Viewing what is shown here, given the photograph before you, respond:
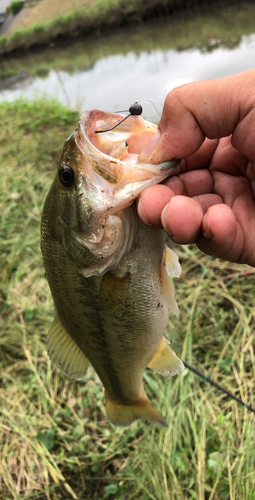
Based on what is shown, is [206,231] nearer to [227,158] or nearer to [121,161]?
[121,161]

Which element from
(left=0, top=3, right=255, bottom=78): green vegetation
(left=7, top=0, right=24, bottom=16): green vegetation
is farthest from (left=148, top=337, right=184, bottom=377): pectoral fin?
(left=7, top=0, right=24, bottom=16): green vegetation

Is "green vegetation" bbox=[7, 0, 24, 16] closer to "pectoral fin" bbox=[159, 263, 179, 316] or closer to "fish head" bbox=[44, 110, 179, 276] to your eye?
"fish head" bbox=[44, 110, 179, 276]

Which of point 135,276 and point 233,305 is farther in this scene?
point 233,305

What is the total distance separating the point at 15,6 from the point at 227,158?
182 ft

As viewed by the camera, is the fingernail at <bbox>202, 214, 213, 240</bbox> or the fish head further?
the fish head

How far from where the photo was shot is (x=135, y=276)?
1.42 m

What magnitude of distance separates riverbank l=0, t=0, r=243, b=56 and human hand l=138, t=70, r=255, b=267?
18.3m

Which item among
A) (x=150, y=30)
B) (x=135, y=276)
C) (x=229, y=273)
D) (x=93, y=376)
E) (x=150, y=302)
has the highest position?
(x=150, y=30)

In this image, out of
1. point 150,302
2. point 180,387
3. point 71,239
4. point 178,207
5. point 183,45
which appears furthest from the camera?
point 183,45

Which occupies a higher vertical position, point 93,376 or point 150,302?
point 150,302

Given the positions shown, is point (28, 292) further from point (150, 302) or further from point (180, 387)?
point (150, 302)

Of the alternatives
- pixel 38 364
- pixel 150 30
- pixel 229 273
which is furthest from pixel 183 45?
pixel 38 364

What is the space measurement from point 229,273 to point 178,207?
2.44 meters

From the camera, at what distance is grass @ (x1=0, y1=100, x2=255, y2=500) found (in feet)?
7.10
